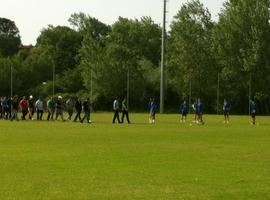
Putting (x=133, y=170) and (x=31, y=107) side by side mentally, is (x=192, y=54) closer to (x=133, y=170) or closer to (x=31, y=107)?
(x=31, y=107)

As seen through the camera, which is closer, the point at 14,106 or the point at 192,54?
the point at 14,106

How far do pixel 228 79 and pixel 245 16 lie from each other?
29.0ft

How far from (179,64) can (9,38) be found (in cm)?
5183

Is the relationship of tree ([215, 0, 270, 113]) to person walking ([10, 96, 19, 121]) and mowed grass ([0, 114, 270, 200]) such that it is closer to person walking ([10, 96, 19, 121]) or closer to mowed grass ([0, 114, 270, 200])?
person walking ([10, 96, 19, 121])

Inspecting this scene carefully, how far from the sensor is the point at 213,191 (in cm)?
1230

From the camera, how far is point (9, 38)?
12769 cm

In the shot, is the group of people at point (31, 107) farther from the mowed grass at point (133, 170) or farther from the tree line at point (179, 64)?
the tree line at point (179, 64)

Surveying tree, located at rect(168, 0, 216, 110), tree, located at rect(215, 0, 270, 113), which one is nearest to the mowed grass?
tree, located at rect(215, 0, 270, 113)

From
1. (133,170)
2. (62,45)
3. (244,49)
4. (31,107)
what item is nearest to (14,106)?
(31,107)

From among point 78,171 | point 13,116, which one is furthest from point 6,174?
point 13,116

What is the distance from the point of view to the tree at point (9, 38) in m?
125

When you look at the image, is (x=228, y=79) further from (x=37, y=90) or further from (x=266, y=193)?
(x=266, y=193)

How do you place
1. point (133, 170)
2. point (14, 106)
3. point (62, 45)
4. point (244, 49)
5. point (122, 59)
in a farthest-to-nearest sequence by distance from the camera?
point (62, 45)
point (122, 59)
point (244, 49)
point (14, 106)
point (133, 170)

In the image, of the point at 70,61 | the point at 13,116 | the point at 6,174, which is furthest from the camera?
the point at 70,61
